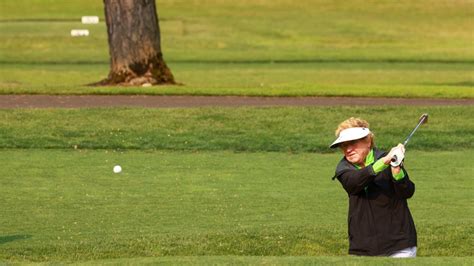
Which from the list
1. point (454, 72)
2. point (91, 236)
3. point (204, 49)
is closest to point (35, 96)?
point (91, 236)

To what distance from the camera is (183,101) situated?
25109mm

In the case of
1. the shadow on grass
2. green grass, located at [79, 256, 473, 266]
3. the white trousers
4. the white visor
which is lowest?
the shadow on grass

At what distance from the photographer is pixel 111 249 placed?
12.4 m

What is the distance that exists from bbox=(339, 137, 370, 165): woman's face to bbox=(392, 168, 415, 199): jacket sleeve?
346 mm

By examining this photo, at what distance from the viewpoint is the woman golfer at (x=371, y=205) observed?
10.3 metres

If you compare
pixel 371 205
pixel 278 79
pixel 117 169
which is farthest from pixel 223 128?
pixel 278 79

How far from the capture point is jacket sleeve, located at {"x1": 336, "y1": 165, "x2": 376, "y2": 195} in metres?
10.2

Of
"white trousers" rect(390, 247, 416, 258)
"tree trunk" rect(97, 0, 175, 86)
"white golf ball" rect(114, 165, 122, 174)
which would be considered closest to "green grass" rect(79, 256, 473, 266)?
"white trousers" rect(390, 247, 416, 258)

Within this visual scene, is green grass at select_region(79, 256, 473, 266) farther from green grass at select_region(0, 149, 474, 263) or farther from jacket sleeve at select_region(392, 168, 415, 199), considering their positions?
jacket sleeve at select_region(392, 168, 415, 199)

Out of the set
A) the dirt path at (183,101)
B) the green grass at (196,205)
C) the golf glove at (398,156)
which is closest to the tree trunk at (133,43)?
the dirt path at (183,101)

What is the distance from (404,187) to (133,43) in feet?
62.6

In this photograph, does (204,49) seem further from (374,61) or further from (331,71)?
(331,71)

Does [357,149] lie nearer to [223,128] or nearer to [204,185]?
[204,185]

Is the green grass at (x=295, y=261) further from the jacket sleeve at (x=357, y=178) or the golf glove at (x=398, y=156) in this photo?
the golf glove at (x=398, y=156)
